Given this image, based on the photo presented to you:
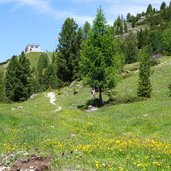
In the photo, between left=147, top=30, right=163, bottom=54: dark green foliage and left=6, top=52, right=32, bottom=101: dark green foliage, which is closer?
left=6, top=52, right=32, bottom=101: dark green foliage

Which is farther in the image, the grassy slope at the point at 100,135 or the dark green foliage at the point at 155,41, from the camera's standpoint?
the dark green foliage at the point at 155,41

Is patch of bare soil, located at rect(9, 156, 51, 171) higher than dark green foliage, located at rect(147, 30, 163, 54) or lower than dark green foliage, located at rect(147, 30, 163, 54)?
lower

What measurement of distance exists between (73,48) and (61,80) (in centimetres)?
829

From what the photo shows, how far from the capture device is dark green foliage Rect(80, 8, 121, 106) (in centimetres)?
5297

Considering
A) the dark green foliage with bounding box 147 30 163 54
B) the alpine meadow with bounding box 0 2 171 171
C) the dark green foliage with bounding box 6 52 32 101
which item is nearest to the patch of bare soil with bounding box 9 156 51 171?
the alpine meadow with bounding box 0 2 171 171

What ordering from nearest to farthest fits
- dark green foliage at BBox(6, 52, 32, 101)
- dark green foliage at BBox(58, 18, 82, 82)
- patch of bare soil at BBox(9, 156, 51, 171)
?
patch of bare soil at BBox(9, 156, 51, 171) < dark green foliage at BBox(6, 52, 32, 101) < dark green foliage at BBox(58, 18, 82, 82)

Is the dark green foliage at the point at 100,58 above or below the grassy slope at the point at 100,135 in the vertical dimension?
above

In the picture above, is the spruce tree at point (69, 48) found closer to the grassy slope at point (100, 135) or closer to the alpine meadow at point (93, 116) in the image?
the alpine meadow at point (93, 116)

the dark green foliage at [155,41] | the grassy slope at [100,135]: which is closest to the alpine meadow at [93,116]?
the grassy slope at [100,135]

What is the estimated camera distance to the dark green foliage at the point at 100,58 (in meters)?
53.0

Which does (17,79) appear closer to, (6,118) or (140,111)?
(140,111)

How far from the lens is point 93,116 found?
40.8 metres

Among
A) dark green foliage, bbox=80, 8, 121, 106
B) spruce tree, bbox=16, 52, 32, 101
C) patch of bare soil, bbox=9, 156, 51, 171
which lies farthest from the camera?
spruce tree, bbox=16, 52, 32, 101

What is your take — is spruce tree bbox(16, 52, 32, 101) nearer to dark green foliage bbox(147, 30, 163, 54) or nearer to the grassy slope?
the grassy slope
